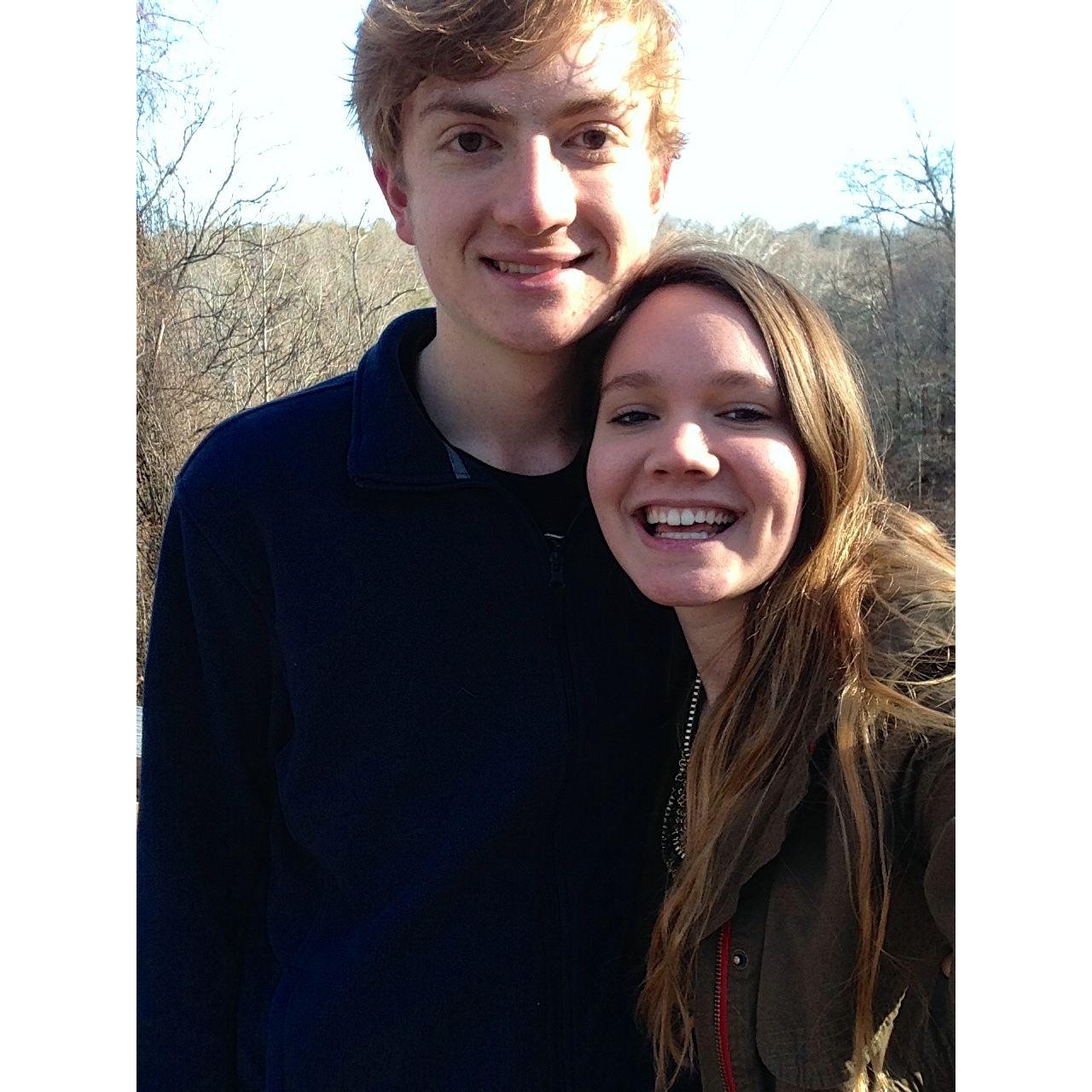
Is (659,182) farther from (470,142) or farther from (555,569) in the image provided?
(555,569)

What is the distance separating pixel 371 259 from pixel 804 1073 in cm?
656

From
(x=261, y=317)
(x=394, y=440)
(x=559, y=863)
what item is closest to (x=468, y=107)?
(x=394, y=440)

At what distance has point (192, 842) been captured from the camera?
6.87 ft

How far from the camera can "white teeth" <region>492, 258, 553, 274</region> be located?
1850mm

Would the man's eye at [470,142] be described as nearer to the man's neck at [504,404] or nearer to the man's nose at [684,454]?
the man's neck at [504,404]

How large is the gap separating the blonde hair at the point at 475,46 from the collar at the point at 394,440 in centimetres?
42

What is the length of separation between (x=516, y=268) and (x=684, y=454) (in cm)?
42

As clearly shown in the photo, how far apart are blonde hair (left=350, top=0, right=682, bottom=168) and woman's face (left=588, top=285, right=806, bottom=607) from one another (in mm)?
442

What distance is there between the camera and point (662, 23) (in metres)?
2.01

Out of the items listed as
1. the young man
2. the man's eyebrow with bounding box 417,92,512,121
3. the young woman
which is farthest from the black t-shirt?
the man's eyebrow with bounding box 417,92,512,121

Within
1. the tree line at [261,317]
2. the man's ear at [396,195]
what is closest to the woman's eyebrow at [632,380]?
the man's ear at [396,195]

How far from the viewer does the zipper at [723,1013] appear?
167 cm
